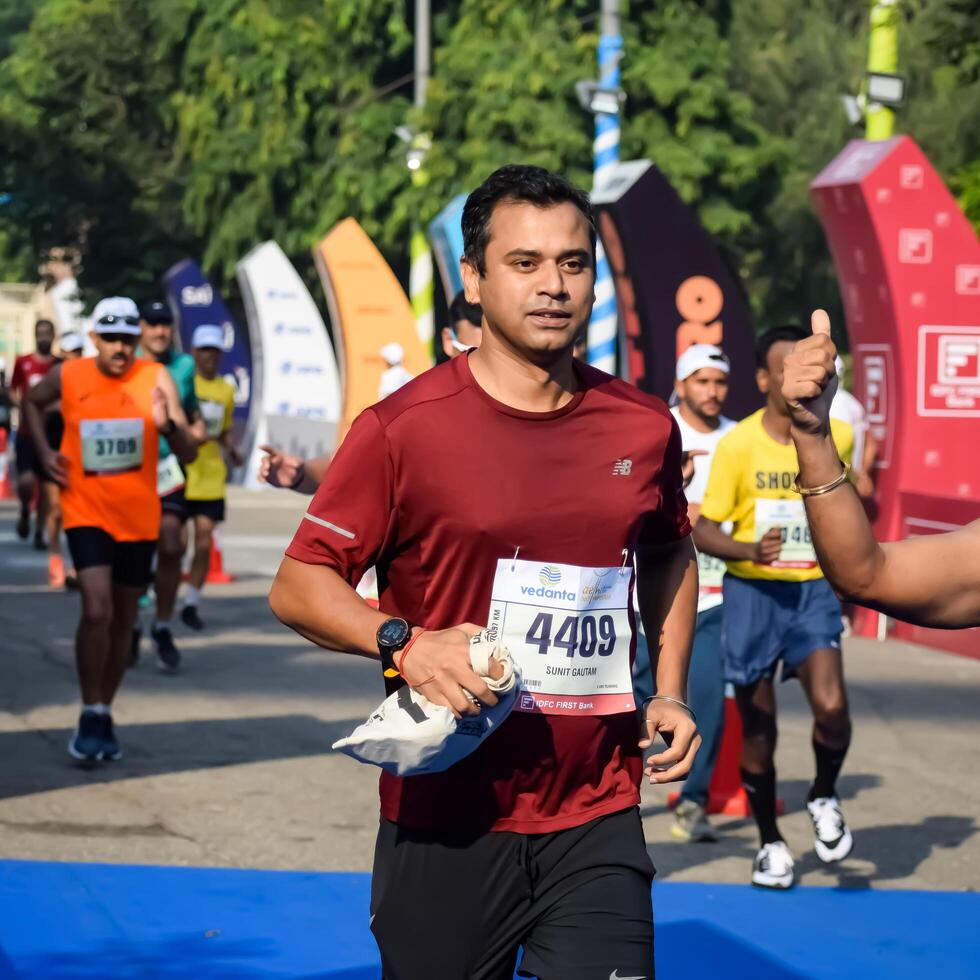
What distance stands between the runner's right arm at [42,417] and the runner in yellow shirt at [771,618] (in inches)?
130

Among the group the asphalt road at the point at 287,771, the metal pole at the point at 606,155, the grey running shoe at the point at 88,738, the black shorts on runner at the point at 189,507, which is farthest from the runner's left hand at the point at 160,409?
the metal pole at the point at 606,155

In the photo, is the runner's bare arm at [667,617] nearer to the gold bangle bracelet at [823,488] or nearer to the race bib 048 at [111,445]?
the gold bangle bracelet at [823,488]

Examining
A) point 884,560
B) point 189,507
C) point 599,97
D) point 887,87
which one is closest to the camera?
point 884,560

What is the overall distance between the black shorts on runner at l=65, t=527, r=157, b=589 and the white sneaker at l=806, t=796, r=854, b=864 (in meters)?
3.25

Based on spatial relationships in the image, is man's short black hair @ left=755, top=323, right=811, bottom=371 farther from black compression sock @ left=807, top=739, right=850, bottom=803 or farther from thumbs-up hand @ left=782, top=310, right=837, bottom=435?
thumbs-up hand @ left=782, top=310, right=837, bottom=435

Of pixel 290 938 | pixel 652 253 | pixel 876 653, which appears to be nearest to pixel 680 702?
pixel 290 938

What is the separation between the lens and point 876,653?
1379 centimetres

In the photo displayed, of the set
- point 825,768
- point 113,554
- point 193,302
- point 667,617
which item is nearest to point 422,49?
point 193,302

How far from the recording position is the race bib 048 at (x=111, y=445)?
9.12m

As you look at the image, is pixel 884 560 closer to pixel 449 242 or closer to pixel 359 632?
pixel 359 632

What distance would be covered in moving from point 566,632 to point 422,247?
3154cm

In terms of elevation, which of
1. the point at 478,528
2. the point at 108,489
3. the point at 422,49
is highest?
the point at 422,49

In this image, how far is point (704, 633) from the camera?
26.2 ft

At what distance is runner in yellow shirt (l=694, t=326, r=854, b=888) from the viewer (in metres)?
7.13
